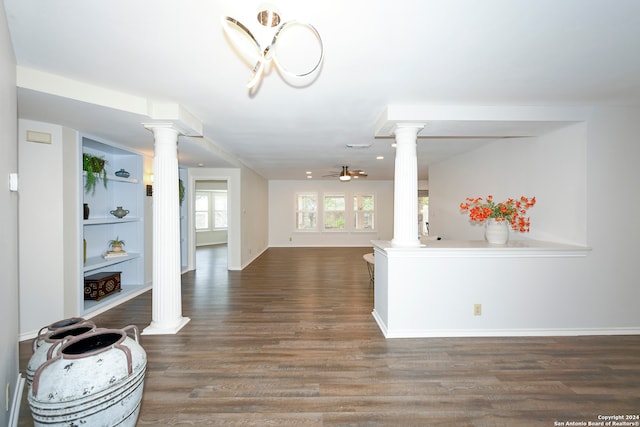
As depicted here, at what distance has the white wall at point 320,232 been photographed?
1006 centimetres

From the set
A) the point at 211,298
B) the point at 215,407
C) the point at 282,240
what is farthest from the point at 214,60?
the point at 282,240

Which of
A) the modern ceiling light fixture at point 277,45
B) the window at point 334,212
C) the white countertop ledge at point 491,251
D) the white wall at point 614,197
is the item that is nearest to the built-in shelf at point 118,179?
the modern ceiling light fixture at point 277,45

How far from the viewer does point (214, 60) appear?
1980 mm

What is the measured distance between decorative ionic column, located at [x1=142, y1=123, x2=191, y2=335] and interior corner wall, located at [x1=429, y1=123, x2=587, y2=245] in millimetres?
4254

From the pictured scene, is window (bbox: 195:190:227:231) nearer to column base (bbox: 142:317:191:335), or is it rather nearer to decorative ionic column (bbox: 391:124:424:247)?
column base (bbox: 142:317:191:335)

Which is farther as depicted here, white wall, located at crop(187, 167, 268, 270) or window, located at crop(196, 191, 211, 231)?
window, located at crop(196, 191, 211, 231)

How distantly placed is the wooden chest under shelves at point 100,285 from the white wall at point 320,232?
20.0ft

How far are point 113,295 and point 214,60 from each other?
12.3 feet

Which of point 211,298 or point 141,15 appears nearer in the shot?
point 141,15

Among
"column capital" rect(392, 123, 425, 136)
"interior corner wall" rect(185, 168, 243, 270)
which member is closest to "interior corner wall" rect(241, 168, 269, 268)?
"interior corner wall" rect(185, 168, 243, 270)

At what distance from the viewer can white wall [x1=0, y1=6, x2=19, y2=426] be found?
5.20 feet

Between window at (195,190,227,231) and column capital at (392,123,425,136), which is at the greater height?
column capital at (392,123,425,136)

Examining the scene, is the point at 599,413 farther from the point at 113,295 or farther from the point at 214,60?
the point at 113,295

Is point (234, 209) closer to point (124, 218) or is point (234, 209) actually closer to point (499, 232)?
point (124, 218)
